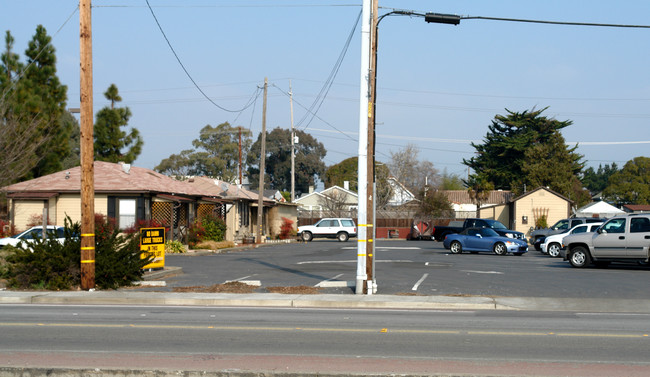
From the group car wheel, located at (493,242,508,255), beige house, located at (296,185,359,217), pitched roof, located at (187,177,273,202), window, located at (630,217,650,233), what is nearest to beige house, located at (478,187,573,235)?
beige house, located at (296,185,359,217)

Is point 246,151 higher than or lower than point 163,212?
higher

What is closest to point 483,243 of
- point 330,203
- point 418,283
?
point 418,283

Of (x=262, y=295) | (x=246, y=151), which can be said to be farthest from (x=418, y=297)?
(x=246, y=151)

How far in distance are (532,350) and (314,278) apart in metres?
12.1

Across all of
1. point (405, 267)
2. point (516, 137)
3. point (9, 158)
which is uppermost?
point (516, 137)

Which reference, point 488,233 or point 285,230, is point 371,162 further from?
point 285,230

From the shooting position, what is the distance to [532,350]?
9578 mm

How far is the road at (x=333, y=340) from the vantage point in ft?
27.8

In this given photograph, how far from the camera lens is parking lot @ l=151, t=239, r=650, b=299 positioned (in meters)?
18.0

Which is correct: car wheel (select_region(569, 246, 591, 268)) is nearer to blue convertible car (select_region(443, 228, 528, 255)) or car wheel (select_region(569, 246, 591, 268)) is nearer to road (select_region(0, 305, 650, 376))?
blue convertible car (select_region(443, 228, 528, 255))

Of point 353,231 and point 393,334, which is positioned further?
point 353,231

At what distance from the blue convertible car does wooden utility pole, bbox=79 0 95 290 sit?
2124 cm

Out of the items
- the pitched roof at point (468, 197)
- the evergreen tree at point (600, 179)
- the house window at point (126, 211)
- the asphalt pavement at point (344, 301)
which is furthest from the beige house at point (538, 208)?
the evergreen tree at point (600, 179)

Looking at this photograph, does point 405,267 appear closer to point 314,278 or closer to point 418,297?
point 314,278
